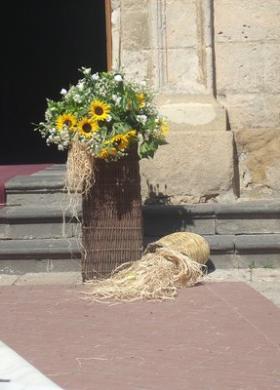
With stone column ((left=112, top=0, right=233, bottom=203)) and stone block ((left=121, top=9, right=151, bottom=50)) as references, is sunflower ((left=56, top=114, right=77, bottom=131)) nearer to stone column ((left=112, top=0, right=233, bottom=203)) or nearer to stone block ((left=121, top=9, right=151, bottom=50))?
stone column ((left=112, top=0, right=233, bottom=203))

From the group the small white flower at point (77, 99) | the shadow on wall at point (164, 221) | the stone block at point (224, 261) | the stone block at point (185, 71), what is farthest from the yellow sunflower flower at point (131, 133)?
the stone block at point (185, 71)

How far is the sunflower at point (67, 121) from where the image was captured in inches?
247

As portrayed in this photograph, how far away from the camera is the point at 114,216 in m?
6.46

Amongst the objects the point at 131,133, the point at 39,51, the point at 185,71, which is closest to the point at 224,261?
the point at 131,133

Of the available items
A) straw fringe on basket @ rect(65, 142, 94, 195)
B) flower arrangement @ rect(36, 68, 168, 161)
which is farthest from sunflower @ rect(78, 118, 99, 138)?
straw fringe on basket @ rect(65, 142, 94, 195)

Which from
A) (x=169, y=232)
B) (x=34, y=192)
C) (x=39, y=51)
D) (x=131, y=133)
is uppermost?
(x=39, y=51)

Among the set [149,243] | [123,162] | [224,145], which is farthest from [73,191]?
[224,145]

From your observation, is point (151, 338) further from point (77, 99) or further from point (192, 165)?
point (192, 165)

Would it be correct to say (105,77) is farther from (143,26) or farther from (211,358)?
(211,358)

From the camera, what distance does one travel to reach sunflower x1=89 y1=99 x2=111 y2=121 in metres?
6.22

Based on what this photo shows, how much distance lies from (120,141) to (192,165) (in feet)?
4.32

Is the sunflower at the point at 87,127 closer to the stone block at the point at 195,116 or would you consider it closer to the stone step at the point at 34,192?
the stone step at the point at 34,192

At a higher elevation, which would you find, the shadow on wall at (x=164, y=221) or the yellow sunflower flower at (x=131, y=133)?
the yellow sunflower flower at (x=131, y=133)

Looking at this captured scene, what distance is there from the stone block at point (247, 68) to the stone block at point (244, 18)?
0.09 meters
